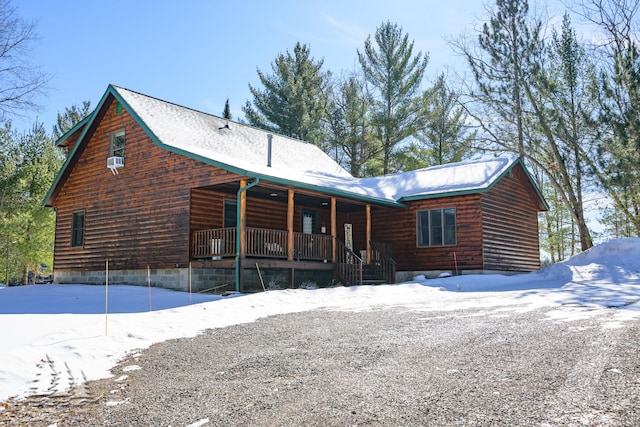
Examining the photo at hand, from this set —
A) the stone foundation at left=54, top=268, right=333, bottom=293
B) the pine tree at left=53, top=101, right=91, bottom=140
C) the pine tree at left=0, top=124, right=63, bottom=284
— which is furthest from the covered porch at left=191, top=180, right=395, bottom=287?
the pine tree at left=53, top=101, right=91, bottom=140

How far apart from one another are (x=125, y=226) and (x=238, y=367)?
13061mm

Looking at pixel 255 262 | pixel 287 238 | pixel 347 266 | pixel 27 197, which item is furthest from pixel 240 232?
→ pixel 27 197

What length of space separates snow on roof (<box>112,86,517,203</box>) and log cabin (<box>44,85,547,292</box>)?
0.26 ft

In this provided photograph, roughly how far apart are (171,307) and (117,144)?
9.46 meters

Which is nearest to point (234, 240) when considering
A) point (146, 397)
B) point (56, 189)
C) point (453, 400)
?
point (56, 189)

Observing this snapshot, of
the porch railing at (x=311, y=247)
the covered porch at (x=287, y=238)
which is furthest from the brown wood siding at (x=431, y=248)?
the porch railing at (x=311, y=247)

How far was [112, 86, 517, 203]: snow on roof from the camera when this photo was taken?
57.2 ft

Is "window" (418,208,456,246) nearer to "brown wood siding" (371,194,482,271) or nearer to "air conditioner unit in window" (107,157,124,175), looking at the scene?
"brown wood siding" (371,194,482,271)

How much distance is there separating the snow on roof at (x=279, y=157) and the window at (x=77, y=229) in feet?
15.3

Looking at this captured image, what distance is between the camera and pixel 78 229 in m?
19.6

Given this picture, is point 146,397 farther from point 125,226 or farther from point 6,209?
point 6,209

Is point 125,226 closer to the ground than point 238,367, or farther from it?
farther from it

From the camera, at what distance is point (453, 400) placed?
4344 mm

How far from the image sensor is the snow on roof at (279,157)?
687 inches
